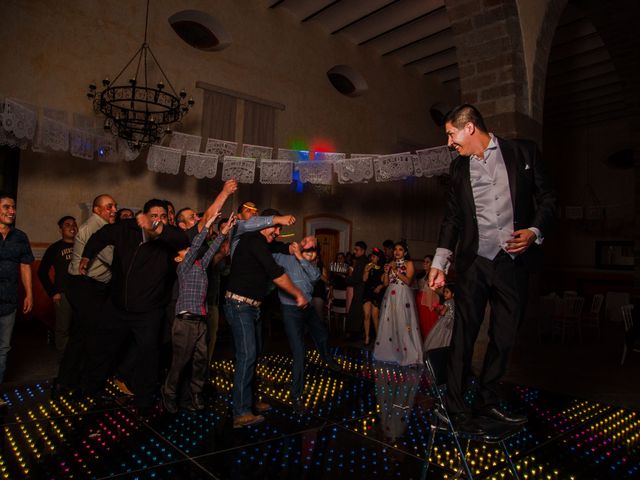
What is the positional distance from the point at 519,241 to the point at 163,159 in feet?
21.5

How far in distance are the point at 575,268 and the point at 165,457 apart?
48.7 ft

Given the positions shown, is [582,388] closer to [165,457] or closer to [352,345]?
[352,345]

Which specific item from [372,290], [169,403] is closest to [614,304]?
[372,290]

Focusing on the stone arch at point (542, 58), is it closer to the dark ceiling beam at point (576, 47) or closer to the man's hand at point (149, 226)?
the dark ceiling beam at point (576, 47)

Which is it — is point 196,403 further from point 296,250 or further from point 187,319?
point 296,250

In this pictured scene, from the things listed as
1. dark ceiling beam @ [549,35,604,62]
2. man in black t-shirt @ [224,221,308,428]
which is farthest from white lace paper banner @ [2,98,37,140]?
dark ceiling beam @ [549,35,604,62]

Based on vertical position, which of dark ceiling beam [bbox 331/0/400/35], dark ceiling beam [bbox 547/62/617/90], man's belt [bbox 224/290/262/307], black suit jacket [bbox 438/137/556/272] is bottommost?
man's belt [bbox 224/290/262/307]

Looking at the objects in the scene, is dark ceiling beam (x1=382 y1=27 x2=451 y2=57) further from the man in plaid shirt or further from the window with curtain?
the man in plaid shirt

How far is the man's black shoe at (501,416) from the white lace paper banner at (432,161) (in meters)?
5.71

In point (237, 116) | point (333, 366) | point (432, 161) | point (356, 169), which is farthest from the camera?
point (237, 116)

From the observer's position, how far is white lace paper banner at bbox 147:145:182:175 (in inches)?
294

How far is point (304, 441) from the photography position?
313 centimetres

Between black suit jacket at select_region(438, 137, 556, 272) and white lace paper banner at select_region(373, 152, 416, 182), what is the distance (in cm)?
542

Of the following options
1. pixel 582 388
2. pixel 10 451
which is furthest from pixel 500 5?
pixel 10 451
